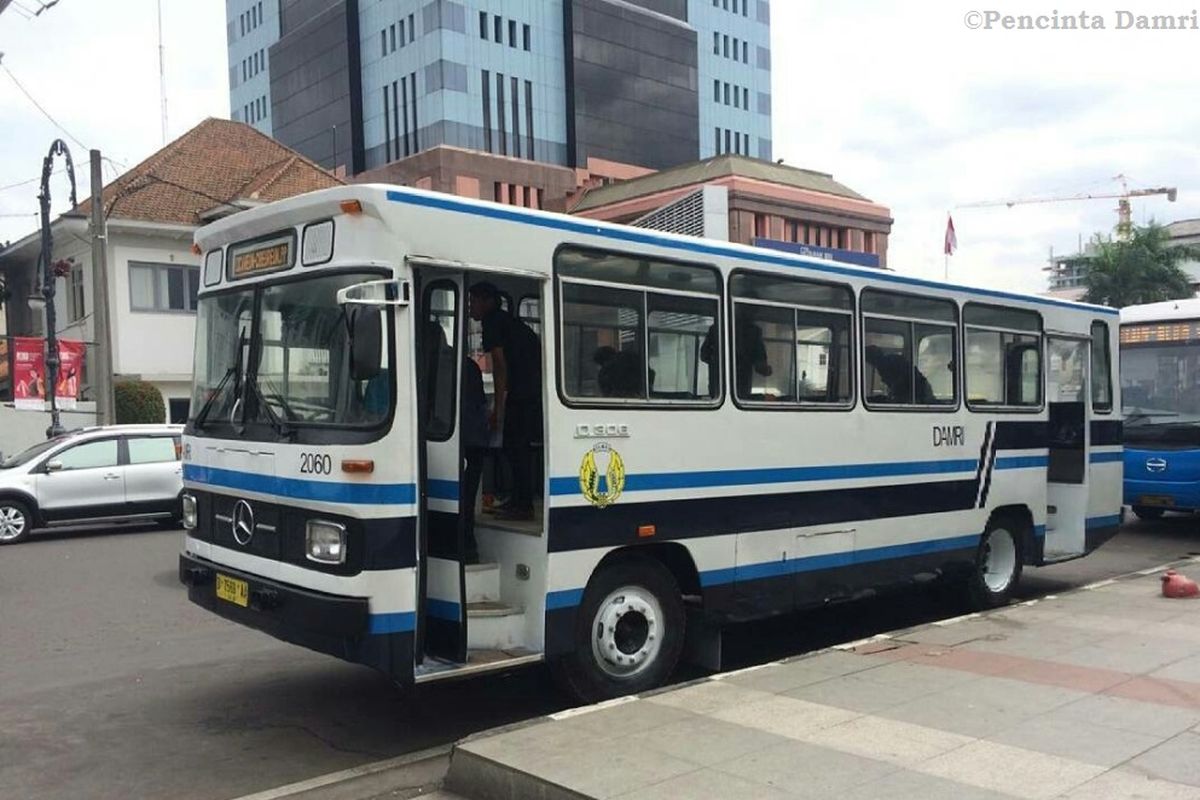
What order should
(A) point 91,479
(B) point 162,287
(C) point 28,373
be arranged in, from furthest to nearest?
(B) point 162,287
(C) point 28,373
(A) point 91,479

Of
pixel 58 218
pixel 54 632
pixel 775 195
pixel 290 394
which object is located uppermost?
pixel 775 195

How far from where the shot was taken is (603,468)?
6152 mm

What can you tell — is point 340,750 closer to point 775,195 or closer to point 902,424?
point 902,424

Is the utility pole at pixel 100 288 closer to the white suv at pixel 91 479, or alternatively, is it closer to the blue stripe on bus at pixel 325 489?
the white suv at pixel 91 479

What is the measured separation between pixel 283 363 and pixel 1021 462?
694 centimetres

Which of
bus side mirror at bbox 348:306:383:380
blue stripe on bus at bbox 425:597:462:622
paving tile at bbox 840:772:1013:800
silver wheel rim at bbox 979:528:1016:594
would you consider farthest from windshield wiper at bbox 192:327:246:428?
silver wheel rim at bbox 979:528:1016:594

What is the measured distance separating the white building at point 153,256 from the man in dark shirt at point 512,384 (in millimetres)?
22260

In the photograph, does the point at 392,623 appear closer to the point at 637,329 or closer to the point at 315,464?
the point at 315,464

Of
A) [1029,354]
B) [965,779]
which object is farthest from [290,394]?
[1029,354]

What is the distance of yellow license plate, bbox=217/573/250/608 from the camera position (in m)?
5.83

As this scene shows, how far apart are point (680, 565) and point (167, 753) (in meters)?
3.28

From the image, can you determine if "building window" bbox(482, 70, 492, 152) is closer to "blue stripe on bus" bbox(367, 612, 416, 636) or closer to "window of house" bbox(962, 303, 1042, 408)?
"window of house" bbox(962, 303, 1042, 408)

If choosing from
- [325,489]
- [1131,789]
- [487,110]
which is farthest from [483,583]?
[487,110]

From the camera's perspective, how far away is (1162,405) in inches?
554
